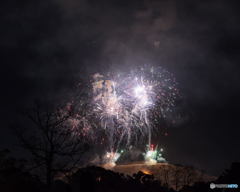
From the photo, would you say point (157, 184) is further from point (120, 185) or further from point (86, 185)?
point (86, 185)

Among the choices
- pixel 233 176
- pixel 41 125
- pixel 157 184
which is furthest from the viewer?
pixel 157 184

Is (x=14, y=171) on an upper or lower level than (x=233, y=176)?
upper

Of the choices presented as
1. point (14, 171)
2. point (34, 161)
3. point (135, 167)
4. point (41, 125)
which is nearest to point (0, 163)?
point (14, 171)

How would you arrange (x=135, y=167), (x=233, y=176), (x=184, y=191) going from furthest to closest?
(x=135, y=167)
(x=184, y=191)
(x=233, y=176)

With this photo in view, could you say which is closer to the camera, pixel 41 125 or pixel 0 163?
pixel 41 125

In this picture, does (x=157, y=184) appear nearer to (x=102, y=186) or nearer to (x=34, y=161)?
(x=102, y=186)

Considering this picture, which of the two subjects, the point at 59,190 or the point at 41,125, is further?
the point at 41,125

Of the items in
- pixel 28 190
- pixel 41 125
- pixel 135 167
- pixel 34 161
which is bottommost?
pixel 135 167

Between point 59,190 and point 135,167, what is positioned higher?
point 59,190

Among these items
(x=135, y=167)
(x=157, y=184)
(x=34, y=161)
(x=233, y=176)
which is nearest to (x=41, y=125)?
(x=34, y=161)
